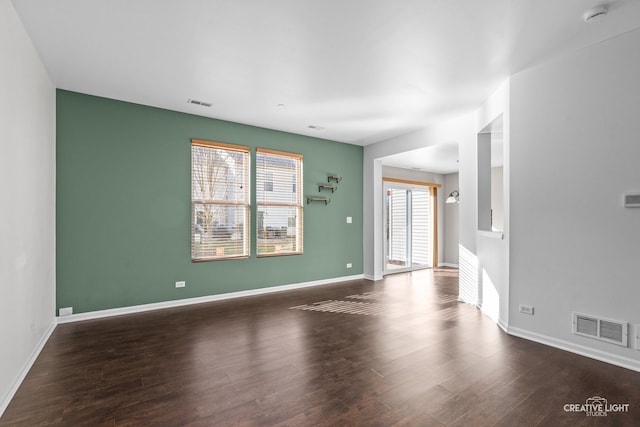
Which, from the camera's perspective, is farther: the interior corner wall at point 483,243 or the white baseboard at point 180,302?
the white baseboard at point 180,302

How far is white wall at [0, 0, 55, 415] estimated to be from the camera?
2.23 meters

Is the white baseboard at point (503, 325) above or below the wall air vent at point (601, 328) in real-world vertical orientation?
below

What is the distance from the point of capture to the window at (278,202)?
5434 millimetres

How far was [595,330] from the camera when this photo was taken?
287 centimetres

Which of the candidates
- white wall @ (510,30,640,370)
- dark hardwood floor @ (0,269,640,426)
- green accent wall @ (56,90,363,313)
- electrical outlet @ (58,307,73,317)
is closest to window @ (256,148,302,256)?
green accent wall @ (56,90,363,313)

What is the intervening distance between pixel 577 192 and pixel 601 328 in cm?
124

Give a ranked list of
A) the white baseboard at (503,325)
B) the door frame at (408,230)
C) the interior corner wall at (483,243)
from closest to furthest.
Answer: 1. the white baseboard at (503,325)
2. the interior corner wall at (483,243)
3. the door frame at (408,230)

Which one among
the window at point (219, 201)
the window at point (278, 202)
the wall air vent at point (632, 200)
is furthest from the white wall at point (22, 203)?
the wall air vent at point (632, 200)

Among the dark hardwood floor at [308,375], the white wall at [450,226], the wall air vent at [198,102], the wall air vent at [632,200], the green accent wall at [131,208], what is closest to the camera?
the dark hardwood floor at [308,375]

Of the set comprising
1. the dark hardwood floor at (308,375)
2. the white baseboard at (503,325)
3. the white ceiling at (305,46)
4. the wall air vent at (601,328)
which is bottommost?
the dark hardwood floor at (308,375)

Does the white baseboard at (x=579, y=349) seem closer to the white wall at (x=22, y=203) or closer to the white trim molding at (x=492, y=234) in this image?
the white trim molding at (x=492, y=234)

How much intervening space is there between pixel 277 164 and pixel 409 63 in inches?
118

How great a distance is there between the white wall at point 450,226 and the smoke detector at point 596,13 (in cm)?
635

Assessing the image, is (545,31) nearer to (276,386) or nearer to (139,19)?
(139,19)
